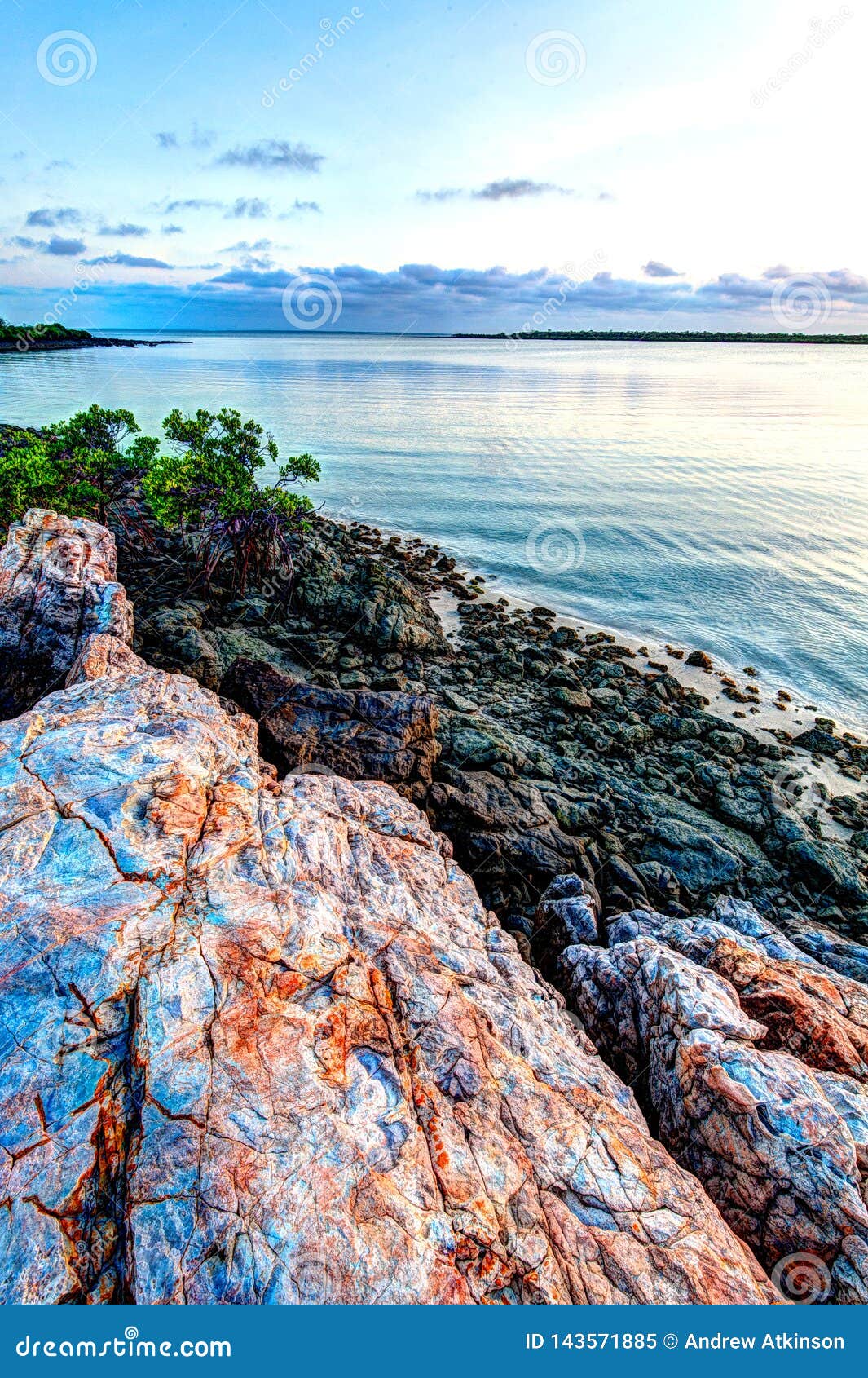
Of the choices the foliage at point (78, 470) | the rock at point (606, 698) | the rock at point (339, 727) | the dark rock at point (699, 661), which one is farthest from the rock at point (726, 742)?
the foliage at point (78, 470)

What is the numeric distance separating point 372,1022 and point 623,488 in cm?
5261

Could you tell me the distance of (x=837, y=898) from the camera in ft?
48.9

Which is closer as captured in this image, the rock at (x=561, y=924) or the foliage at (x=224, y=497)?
the rock at (x=561, y=924)

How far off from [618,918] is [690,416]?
92312 millimetres

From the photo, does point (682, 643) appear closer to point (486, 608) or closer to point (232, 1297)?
point (486, 608)

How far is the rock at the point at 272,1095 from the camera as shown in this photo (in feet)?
16.4

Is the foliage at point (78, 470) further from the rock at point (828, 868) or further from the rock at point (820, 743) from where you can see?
the rock at point (820, 743)

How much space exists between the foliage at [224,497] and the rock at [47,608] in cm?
590

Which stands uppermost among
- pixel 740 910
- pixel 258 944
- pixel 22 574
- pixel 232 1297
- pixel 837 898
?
pixel 22 574

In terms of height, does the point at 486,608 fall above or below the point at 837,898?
above

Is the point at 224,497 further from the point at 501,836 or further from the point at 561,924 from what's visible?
the point at 561,924

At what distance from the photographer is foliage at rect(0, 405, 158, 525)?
64.6 ft

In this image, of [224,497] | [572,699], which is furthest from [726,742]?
[224,497]

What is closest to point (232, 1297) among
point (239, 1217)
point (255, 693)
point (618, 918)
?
point (239, 1217)
